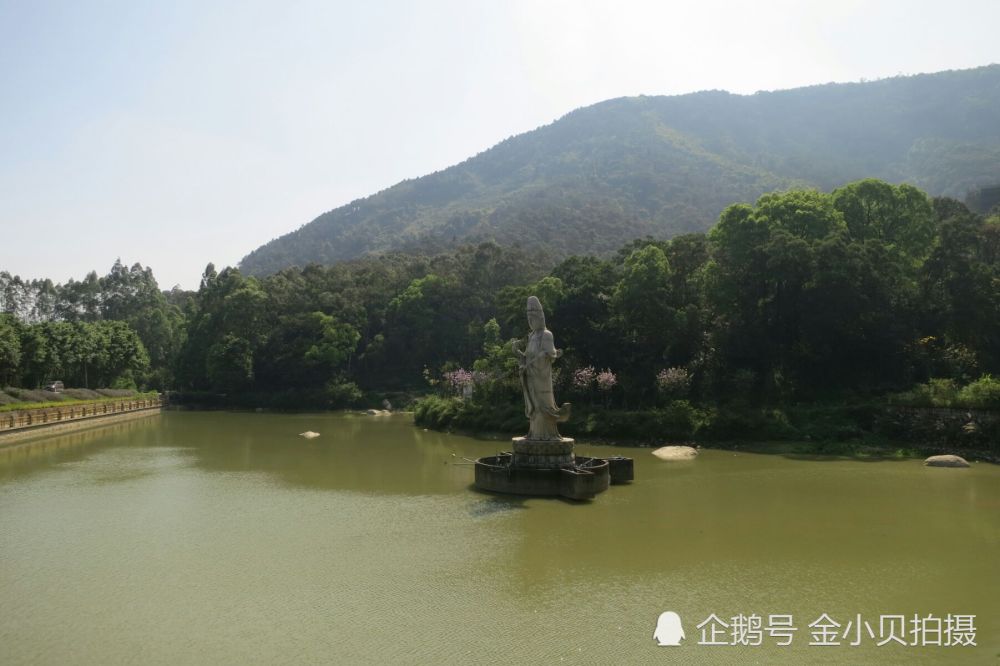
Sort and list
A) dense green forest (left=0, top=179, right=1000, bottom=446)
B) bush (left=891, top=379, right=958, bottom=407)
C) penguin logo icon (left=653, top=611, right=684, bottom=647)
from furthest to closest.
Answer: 1. dense green forest (left=0, top=179, right=1000, bottom=446)
2. bush (left=891, top=379, right=958, bottom=407)
3. penguin logo icon (left=653, top=611, right=684, bottom=647)

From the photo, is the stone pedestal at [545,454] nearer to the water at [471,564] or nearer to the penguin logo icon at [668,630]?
the water at [471,564]

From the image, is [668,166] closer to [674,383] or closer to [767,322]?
[767,322]

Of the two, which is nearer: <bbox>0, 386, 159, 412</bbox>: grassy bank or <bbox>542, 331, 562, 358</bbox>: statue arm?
<bbox>542, 331, 562, 358</bbox>: statue arm

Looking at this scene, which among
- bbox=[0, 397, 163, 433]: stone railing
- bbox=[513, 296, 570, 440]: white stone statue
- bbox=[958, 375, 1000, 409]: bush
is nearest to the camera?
bbox=[513, 296, 570, 440]: white stone statue

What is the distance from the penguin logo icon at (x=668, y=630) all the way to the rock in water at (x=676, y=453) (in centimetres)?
1616

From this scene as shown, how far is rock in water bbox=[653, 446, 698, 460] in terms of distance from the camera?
24859mm

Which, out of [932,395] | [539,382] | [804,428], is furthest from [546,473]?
[932,395]

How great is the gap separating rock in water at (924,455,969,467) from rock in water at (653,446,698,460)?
23.7 ft

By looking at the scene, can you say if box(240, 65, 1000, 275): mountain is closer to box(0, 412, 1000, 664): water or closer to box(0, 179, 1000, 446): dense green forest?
box(0, 179, 1000, 446): dense green forest

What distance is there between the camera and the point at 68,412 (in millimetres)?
38375

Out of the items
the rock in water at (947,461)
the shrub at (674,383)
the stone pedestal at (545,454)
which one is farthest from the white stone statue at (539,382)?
the shrub at (674,383)

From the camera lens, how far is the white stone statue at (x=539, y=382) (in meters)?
18.5

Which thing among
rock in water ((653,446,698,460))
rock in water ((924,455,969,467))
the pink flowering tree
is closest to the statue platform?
rock in water ((653,446,698,460))

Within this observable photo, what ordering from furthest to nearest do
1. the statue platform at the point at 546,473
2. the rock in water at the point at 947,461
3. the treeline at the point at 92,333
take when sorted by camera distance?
the treeline at the point at 92,333 < the rock in water at the point at 947,461 < the statue platform at the point at 546,473
